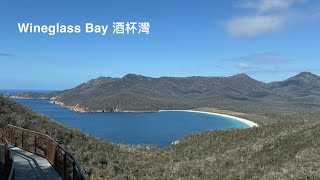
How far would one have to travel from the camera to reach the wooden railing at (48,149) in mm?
13160

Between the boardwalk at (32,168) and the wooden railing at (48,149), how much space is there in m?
0.25

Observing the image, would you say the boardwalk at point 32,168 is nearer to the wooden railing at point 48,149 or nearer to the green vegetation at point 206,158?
the wooden railing at point 48,149

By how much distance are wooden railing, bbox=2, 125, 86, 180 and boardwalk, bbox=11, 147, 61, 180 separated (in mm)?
255

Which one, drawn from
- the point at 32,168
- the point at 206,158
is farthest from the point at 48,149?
the point at 206,158

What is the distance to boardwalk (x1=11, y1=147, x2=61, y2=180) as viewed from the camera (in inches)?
568

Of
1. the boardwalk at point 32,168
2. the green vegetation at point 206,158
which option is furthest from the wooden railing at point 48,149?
the green vegetation at point 206,158

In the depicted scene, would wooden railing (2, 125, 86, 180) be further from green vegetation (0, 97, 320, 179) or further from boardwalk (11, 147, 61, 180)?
green vegetation (0, 97, 320, 179)

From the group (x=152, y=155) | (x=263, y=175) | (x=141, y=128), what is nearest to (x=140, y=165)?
(x=152, y=155)

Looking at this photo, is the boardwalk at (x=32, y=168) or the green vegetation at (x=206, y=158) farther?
the green vegetation at (x=206, y=158)

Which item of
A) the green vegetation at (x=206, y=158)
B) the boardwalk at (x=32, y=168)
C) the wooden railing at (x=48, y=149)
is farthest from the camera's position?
the green vegetation at (x=206, y=158)

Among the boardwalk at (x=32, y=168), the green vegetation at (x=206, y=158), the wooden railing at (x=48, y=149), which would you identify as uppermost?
the wooden railing at (x=48, y=149)

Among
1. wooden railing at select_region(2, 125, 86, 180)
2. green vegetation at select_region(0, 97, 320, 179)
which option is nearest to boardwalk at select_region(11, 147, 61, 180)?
wooden railing at select_region(2, 125, 86, 180)

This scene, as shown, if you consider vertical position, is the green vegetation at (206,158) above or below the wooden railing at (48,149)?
below

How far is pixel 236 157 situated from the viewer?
39.4 metres
